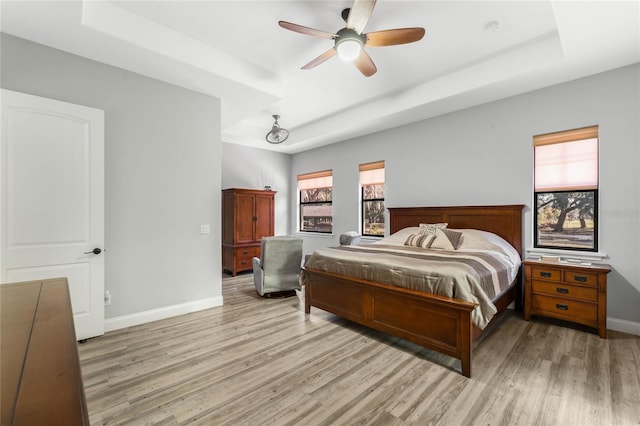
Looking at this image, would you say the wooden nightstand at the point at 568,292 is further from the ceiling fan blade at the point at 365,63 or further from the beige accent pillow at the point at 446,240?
the ceiling fan blade at the point at 365,63

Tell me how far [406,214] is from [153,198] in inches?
146

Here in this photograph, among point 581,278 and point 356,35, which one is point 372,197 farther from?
point 356,35

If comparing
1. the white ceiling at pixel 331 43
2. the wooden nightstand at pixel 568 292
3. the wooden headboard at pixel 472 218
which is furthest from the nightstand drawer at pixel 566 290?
the white ceiling at pixel 331 43

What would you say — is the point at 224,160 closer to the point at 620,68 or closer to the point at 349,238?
the point at 349,238

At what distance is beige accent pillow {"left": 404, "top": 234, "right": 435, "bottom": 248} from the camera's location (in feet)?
12.3

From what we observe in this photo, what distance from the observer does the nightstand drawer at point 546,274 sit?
3.06 metres

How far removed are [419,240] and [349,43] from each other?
252cm

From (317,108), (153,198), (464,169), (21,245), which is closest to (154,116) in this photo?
(153,198)

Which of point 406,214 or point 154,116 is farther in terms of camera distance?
point 406,214

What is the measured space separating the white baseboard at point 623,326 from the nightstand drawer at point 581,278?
1.97 ft

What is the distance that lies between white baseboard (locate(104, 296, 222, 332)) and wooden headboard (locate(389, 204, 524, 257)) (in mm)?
3115

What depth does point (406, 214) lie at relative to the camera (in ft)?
15.9

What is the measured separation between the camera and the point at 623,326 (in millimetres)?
2973

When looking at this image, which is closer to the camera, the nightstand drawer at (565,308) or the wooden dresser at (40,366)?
the wooden dresser at (40,366)
